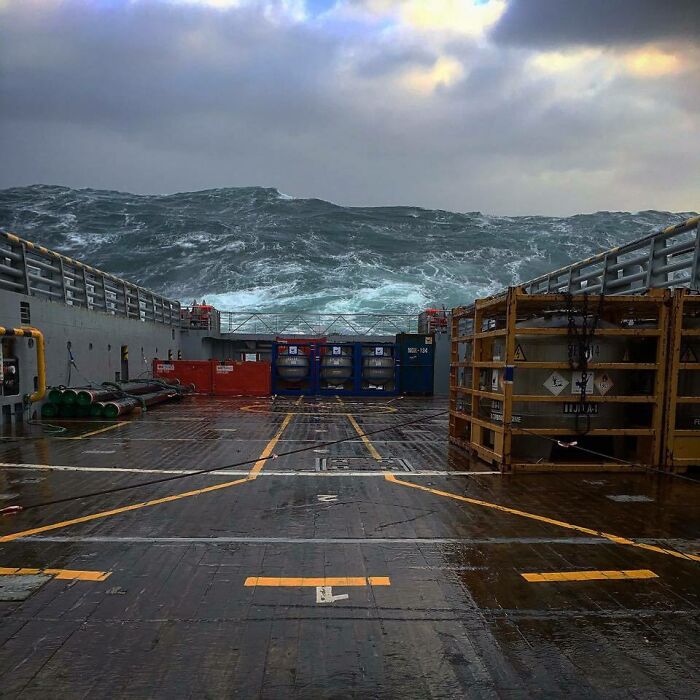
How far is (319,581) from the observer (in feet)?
13.3

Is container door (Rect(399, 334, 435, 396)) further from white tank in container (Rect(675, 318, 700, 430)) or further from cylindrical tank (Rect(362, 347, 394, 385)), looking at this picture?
white tank in container (Rect(675, 318, 700, 430))

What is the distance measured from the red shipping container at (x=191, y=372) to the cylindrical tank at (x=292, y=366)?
296cm

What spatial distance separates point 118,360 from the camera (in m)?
18.0

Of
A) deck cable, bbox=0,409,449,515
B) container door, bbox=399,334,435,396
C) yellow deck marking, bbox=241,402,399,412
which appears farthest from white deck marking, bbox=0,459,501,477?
container door, bbox=399,334,435,396

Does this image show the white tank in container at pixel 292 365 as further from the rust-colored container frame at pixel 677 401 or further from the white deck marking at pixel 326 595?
the white deck marking at pixel 326 595

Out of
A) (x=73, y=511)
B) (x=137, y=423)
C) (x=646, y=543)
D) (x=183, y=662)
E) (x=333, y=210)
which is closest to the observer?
(x=183, y=662)

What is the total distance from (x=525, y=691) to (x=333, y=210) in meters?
116

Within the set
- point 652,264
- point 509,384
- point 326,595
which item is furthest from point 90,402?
point 652,264

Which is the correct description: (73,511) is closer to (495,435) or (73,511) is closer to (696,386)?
(495,435)

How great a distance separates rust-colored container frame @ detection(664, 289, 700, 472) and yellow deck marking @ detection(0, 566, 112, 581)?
26.0 ft

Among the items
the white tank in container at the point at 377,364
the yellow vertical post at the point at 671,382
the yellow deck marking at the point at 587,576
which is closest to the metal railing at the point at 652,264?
the yellow vertical post at the point at 671,382

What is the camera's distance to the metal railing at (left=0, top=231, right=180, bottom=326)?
40.5 feet

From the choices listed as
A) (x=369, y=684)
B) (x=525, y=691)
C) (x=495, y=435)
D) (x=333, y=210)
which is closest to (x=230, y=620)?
(x=369, y=684)

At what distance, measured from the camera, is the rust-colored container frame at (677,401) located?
778 centimetres
